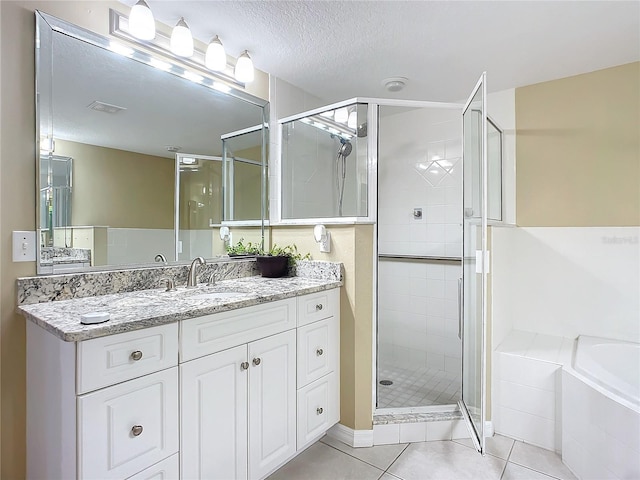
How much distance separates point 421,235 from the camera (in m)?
2.96

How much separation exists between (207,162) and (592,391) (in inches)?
91.5

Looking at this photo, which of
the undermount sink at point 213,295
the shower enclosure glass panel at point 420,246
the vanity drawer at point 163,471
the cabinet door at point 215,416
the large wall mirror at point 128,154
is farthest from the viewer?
the shower enclosure glass panel at point 420,246

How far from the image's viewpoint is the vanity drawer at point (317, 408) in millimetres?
1758

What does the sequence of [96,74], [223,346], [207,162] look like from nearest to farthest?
1. [223,346]
2. [96,74]
3. [207,162]

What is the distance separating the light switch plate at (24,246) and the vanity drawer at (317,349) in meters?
1.17

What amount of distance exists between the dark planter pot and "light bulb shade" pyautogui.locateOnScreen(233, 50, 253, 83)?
1.07 metres

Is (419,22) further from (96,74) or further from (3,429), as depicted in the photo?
(3,429)

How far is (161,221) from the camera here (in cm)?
181

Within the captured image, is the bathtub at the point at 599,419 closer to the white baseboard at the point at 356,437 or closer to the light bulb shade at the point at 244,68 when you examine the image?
the white baseboard at the point at 356,437

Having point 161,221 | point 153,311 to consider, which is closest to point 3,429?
point 153,311

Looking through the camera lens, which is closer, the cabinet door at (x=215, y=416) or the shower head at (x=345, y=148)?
the cabinet door at (x=215, y=416)

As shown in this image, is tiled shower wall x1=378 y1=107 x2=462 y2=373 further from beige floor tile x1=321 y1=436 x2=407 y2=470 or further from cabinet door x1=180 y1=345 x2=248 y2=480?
cabinet door x1=180 y1=345 x2=248 y2=480

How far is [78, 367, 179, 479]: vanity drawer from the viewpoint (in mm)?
1010

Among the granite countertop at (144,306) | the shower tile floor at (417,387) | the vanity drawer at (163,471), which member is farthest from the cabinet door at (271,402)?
the shower tile floor at (417,387)
